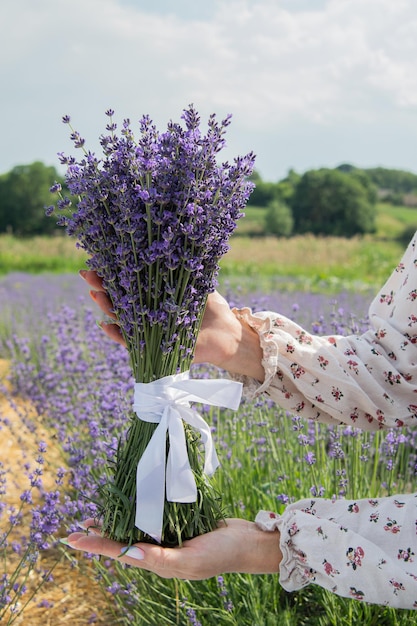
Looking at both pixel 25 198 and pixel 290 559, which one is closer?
pixel 290 559

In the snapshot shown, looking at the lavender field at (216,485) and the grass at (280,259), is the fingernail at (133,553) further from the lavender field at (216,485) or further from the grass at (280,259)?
the grass at (280,259)

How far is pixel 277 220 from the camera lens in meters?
24.5

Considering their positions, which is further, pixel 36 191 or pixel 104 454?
pixel 36 191

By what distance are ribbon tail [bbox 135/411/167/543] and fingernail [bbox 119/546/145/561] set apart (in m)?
0.03

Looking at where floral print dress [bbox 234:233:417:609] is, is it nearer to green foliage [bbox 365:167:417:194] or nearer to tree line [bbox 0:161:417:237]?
tree line [bbox 0:161:417:237]

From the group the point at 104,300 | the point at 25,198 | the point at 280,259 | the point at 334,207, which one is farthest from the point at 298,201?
the point at 104,300

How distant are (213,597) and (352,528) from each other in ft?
1.89

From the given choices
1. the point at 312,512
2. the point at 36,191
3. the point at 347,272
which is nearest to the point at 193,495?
the point at 312,512

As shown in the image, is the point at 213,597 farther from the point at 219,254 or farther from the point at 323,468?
the point at 219,254

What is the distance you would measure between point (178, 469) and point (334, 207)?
84.9 ft

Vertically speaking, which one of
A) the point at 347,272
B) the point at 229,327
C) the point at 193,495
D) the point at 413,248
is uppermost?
the point at 413,248

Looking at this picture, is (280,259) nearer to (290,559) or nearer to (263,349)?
(263,349)

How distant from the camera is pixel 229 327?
4.97ft

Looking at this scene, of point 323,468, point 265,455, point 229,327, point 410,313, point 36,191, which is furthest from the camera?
point 36,191
